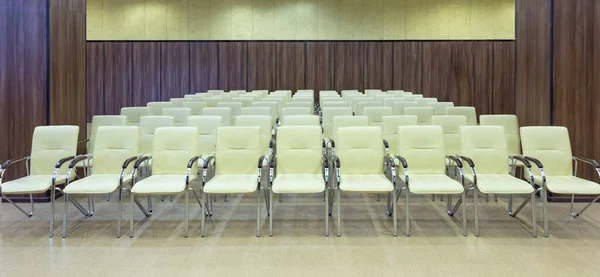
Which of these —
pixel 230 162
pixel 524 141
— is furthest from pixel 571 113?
pixel 230 162

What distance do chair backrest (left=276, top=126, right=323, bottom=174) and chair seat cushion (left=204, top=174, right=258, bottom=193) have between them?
0.39 metres

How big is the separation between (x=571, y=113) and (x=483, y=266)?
3.13 m

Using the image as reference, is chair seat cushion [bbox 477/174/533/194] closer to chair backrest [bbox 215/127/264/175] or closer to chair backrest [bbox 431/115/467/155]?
chair backrest [bbox 431/115/467/155]

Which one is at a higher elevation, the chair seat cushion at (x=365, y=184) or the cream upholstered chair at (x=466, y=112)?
the cream upholstered chair at (x=466, y=112)

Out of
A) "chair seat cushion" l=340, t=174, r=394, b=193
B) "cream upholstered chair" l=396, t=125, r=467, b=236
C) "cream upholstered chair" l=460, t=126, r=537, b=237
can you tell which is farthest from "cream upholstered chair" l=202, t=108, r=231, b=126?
"cream upholstered chair" l=460, t=126, r=537, b=237

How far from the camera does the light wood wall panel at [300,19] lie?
14969mm

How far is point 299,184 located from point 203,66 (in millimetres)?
11651

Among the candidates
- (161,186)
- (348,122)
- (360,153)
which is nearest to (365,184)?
(360,153)

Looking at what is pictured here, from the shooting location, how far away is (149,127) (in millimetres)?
6148

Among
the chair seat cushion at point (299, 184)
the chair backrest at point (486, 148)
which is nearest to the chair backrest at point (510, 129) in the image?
the chair backrest at point (486, 148)

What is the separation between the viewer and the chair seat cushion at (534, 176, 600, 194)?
4.35 meters

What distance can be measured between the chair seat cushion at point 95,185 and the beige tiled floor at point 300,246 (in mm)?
444

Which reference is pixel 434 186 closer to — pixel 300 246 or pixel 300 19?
pixel 300 246

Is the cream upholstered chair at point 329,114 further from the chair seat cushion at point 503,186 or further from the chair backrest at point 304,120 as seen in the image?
the chair seat cushion at point 503,186
